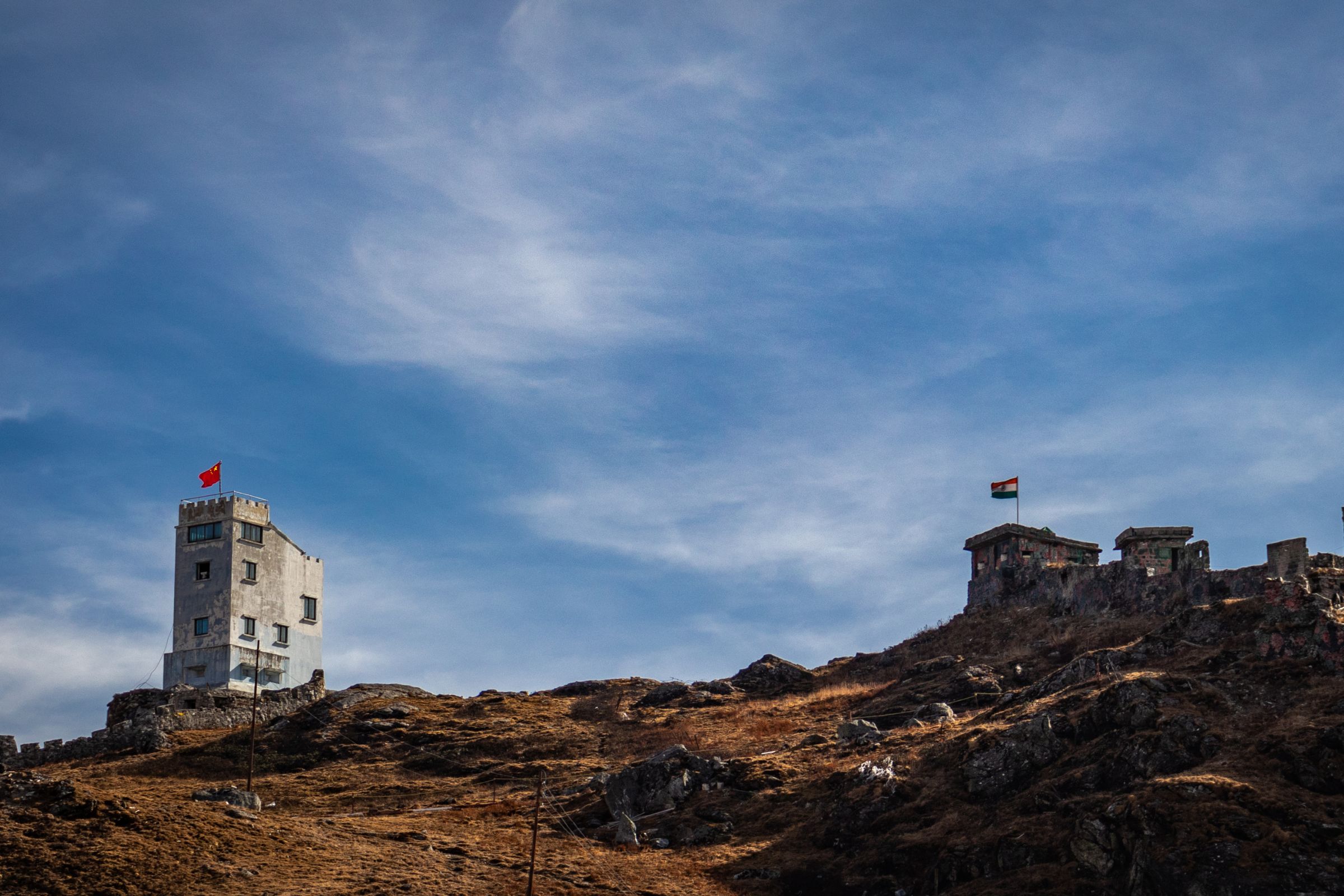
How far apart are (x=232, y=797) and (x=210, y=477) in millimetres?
45524

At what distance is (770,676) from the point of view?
7438 centimetres

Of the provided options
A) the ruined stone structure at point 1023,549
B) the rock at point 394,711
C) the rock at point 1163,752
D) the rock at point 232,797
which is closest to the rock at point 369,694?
the rock at point 394,711

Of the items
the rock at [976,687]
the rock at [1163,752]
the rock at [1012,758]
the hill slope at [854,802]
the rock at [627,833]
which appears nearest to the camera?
the hill slope at [854,802]

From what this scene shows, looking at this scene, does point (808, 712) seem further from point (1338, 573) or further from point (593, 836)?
point (1338, 573)

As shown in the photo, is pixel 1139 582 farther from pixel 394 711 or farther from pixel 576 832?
pixel 394 711

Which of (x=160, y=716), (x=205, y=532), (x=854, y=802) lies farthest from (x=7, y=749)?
(x=854, y=802)

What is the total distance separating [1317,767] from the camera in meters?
37.5

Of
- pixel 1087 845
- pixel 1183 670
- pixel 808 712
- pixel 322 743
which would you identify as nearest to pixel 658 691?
pixel 808 712

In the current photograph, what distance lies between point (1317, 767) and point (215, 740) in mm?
47896

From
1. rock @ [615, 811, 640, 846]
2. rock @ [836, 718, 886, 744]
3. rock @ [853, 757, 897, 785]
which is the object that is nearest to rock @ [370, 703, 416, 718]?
rock @ [836, 718, 886, 744]

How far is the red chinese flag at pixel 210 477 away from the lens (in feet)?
290

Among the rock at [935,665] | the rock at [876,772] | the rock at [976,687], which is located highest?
the rock at [935,665]

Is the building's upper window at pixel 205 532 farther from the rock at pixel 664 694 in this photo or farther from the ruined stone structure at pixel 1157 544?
the ruined stone structure at pixel 1157 544

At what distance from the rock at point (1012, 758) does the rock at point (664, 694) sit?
28.8 meters
